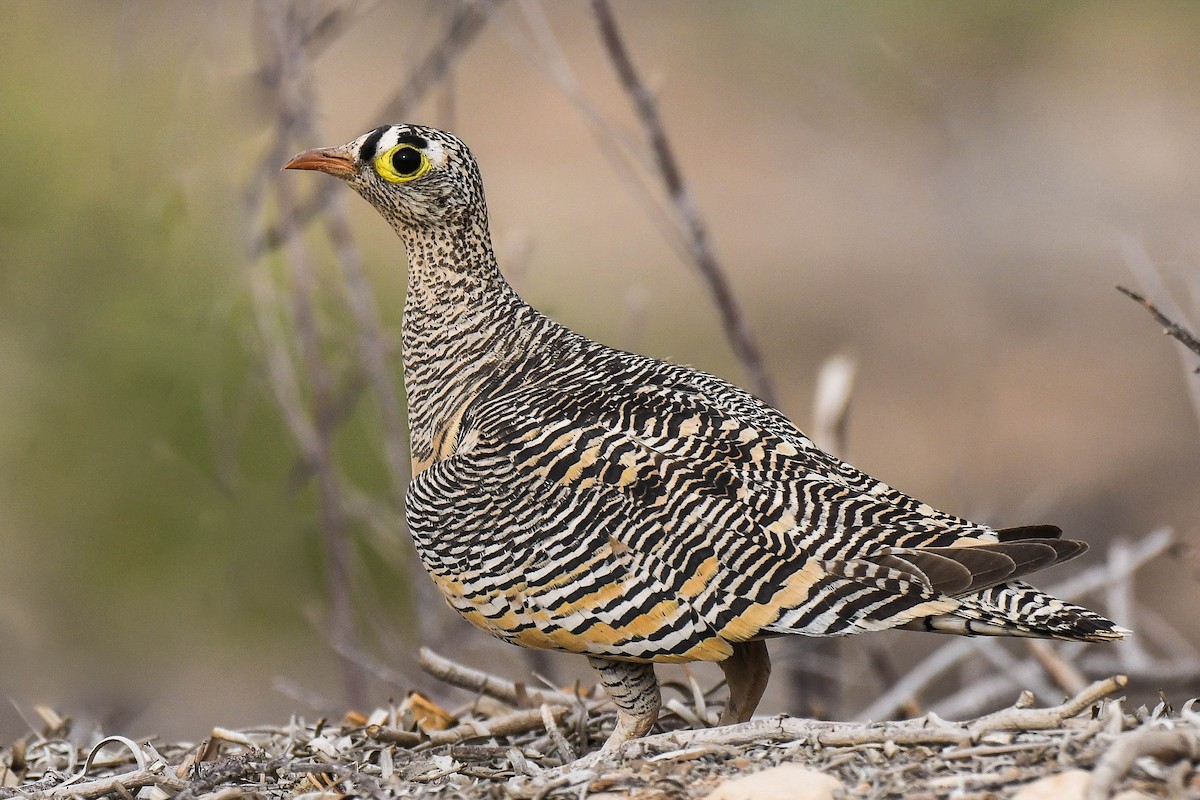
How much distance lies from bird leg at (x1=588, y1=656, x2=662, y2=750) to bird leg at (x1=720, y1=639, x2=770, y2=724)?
22 cm

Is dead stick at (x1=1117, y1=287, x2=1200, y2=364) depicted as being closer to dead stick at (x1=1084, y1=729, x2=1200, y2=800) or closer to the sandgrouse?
the sandgrouse

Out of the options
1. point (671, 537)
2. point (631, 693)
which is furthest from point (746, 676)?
point (671, 537)

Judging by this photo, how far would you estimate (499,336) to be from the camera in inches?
163

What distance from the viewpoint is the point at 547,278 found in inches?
597

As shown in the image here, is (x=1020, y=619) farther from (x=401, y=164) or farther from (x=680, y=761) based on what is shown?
(x=401, y=164)

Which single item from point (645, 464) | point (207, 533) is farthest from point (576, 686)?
point (207, 533)

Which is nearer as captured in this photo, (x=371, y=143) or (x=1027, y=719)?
(x=1027, y=719)

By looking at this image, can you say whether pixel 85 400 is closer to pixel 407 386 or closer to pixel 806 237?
pixel 407 386

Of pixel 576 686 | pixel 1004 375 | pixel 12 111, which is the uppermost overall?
pixel 1004 375

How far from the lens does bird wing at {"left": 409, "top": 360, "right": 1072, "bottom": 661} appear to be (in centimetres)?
326

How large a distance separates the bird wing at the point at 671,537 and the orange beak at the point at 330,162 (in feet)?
3.20

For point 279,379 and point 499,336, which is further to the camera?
point 279,379

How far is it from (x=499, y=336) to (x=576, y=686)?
111 centimetres

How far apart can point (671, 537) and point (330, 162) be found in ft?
5.46
